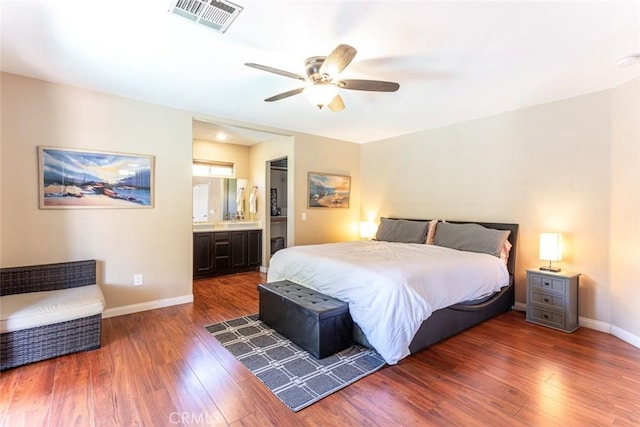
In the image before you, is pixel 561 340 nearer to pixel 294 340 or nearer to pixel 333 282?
pixel 333 282

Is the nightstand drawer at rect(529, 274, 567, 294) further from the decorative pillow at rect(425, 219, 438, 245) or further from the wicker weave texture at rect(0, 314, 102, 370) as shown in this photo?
the wicker weave texture at rect(0, 314, 102, 370)

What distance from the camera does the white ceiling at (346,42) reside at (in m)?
1.88

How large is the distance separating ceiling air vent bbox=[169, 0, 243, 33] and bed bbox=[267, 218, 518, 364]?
215cm

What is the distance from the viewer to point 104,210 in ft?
11.0

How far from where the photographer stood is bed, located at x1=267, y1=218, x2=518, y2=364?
2416 mm

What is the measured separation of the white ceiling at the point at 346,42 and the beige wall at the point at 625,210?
303mm

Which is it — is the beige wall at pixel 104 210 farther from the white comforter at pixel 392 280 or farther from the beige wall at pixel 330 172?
the beige wall at pixel 330 172

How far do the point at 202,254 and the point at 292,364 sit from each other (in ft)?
10.6

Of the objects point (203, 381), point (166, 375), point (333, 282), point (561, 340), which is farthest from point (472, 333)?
point (166, 375)

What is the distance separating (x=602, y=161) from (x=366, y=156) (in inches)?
136

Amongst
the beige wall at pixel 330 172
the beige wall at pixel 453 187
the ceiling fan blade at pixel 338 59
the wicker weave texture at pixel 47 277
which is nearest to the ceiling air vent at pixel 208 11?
the ceiling fan blade at pixel 338 59

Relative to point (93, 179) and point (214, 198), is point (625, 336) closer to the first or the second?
point (93, 179)

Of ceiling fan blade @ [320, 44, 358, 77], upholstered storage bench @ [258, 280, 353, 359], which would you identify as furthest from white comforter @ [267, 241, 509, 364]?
ceiling fan blade @ [320, 44, 358, 77]
